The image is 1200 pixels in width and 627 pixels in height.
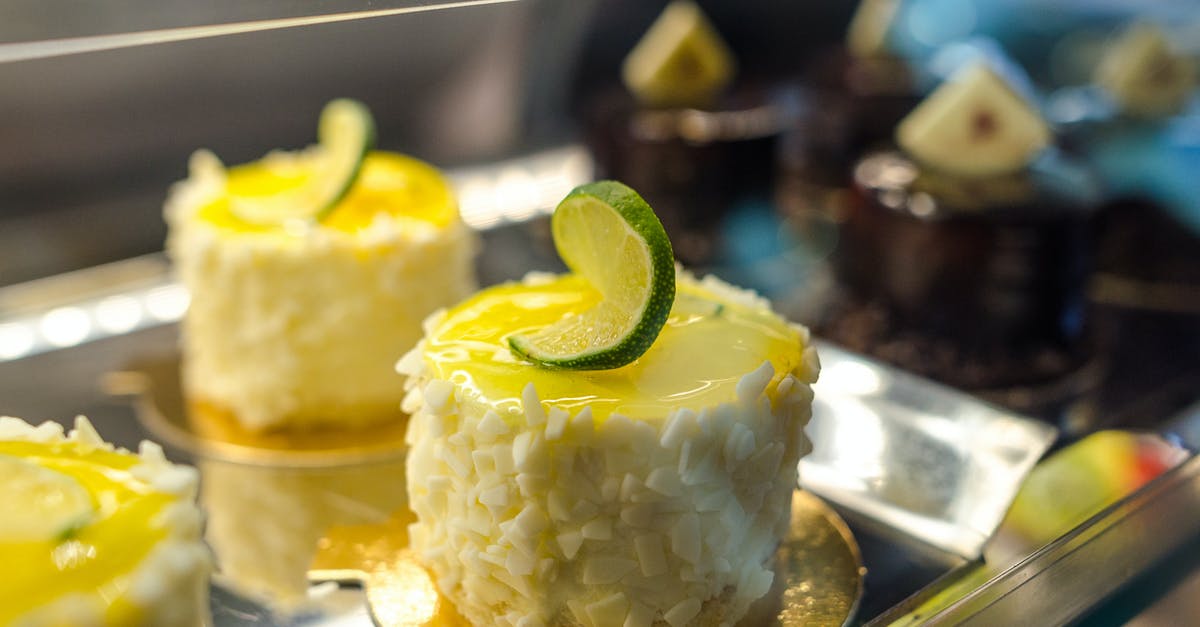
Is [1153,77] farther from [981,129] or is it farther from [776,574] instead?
[776,574]

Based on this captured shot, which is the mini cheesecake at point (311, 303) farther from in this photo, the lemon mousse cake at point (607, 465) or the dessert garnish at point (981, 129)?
the dessert garnish at point (981, 129)

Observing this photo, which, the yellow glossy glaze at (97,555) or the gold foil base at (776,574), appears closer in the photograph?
the yellow glossy glaze at (97,555)

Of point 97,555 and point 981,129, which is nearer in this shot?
point 97,555

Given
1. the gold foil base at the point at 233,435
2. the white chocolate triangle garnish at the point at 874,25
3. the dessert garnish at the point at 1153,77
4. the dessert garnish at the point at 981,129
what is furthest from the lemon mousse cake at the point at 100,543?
the white chocolate triangle garnish at the point at 874,25

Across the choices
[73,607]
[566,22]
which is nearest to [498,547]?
[73,607]

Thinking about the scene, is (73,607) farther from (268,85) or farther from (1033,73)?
(1033,73)

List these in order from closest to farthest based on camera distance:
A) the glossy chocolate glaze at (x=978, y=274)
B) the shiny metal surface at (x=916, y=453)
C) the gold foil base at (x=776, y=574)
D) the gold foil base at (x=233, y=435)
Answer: the gold foil base at (x=776, y=574), the shiny metal surface at (x=916, y=453), the gold foil base at (x=233, y=435), the glossy chocolate glaze at (x=978, y=274)

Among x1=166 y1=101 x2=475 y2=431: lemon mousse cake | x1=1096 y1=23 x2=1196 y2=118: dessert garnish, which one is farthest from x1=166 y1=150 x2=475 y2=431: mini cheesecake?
x1=1096 y1=23 x2=1196 y2=118: dessert garnish

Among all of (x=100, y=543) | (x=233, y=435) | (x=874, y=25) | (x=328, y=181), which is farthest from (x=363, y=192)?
(x=874, y=25)
